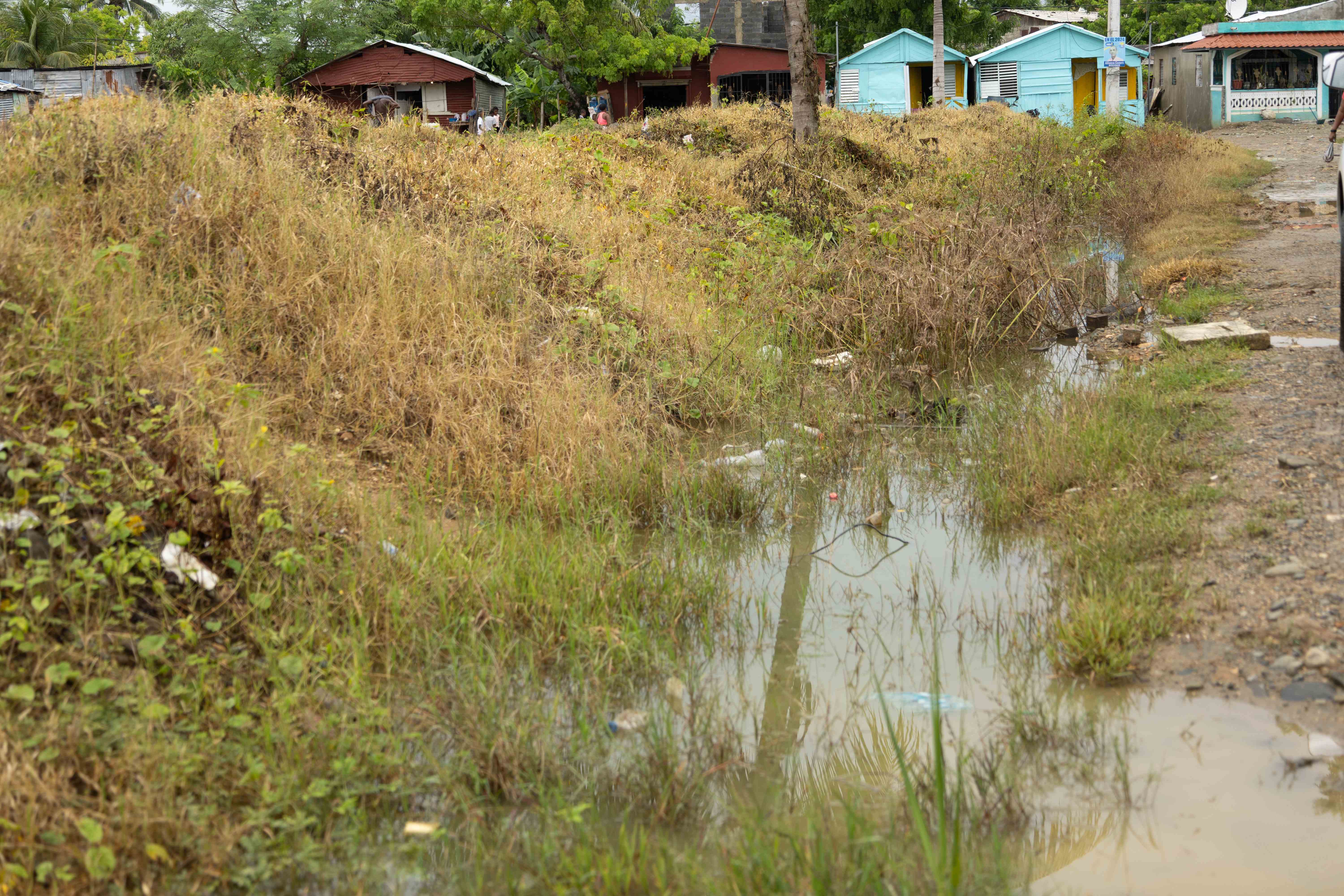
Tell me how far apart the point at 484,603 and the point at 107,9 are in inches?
2113

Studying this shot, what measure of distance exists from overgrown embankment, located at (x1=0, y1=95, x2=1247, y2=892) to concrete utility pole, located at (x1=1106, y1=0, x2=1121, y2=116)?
511 inches

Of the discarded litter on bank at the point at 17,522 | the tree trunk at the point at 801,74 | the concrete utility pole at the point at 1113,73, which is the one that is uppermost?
the concrete utility pole at the point at 1113,73

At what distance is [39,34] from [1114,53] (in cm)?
3661

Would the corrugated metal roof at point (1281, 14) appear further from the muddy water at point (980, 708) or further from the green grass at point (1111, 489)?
the muddy water at point (980, 708)

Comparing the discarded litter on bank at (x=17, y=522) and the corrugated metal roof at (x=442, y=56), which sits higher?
the corrugated metal roof at (x=442, y=56)

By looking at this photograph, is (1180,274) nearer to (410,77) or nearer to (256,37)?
(410,77)

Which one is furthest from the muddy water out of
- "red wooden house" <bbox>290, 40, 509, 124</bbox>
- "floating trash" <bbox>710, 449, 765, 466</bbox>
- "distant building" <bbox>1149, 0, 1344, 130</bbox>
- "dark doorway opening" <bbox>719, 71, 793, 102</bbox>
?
"dark doorway opening" <bbox>719, 71, 793, 102</bbox>

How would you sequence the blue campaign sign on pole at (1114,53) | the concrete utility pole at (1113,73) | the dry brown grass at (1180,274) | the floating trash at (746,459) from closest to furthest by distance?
the floating trash at (746,459), the dry brown grass at (1180,274), the blue campaign sign on pole at (1114,53), the concrete utility pole at (1113,73)

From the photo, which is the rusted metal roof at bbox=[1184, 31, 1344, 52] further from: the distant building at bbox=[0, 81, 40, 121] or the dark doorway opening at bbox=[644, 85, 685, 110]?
the distant building at bbox=[0, 81, 40, 121]

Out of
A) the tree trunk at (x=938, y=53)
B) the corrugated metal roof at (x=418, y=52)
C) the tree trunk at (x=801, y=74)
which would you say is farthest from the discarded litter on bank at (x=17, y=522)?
the corrugated metal roof at (x=418, y=52)

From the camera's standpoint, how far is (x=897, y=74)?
3656 cm

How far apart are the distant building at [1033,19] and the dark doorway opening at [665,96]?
48.9ft

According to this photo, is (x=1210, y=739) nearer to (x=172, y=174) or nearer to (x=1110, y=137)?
(x=172, y=174)

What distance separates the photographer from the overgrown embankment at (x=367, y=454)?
111 inches
